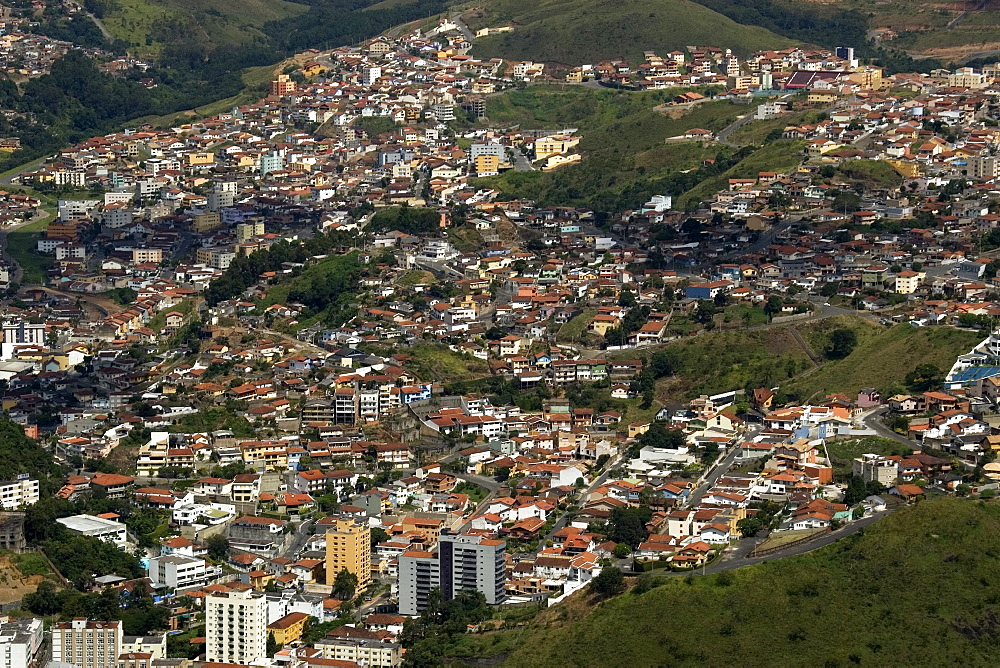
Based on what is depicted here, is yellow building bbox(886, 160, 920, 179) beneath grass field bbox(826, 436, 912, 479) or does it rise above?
above

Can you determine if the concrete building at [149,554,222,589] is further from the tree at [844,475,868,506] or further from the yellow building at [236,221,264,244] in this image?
the yellow building at [236,221,264,244]

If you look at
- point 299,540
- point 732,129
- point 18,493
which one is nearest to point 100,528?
point 18,493

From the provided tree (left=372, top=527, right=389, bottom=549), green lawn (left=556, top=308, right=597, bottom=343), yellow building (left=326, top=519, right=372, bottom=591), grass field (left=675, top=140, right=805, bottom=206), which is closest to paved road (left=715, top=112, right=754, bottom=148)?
grass field (left=675, top=140, right=805, bottom=206)

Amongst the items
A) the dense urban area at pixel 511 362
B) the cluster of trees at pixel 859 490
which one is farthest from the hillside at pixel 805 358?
the cluster of trees at pixel 859 490

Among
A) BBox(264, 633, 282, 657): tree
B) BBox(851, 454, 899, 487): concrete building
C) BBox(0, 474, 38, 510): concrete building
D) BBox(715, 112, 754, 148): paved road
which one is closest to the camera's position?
BBox(264, 633, 282, 657): tree

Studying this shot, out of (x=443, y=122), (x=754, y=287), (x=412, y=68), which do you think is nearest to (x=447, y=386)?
(x=754, y=287)

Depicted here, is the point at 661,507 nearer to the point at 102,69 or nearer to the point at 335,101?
the point at 335,101
